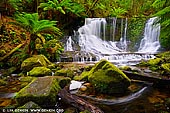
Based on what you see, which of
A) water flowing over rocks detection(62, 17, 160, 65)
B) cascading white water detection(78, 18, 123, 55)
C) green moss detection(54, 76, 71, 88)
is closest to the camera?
green moss detection(54, 76, 71, 88)

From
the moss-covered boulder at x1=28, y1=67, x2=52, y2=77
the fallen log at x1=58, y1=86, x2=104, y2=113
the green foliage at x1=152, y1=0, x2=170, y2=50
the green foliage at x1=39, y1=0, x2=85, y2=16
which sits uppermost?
the green foliage at x1=39, y1=0, x2=85, y2=16

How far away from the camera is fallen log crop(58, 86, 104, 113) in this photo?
3656 millimetres

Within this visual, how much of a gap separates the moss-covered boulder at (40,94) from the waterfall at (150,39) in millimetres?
9306

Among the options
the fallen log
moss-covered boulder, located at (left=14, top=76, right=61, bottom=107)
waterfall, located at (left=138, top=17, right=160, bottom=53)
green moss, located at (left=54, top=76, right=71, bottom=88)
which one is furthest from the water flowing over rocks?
moss-covered boulder, located at (left=14, top=76, right=61, bottom=107)

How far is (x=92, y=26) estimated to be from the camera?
14.1m

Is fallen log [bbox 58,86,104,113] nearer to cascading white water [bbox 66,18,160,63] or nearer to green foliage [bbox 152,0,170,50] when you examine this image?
green foliage [bbox 152,0,170,50]

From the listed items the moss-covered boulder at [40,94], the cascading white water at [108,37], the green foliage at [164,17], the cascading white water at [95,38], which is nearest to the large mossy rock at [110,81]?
the moss-covered boulder at [40,94]

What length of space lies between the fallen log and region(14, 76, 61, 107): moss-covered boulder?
0.17m

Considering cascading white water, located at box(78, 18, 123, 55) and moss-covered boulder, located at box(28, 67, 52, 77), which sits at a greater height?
cascading white water, located at box(78, 18, 123, 55)

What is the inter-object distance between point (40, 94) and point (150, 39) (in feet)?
35.1

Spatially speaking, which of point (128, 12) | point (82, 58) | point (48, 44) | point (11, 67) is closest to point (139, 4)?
point (128, 12)

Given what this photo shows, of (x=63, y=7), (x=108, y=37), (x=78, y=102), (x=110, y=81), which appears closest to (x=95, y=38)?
(x=108, y=37)

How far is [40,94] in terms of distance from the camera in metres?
4.03

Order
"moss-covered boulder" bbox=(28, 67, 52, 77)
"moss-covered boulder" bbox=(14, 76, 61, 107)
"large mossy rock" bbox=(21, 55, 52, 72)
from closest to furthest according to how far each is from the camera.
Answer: "moss-covered boulder" bbox=(14, 76, 61, 107), "moss-covered boulder" bbox=(28, 67, 52, 77), "large mossy rock" bbox=(21, 55, 52, 72)
